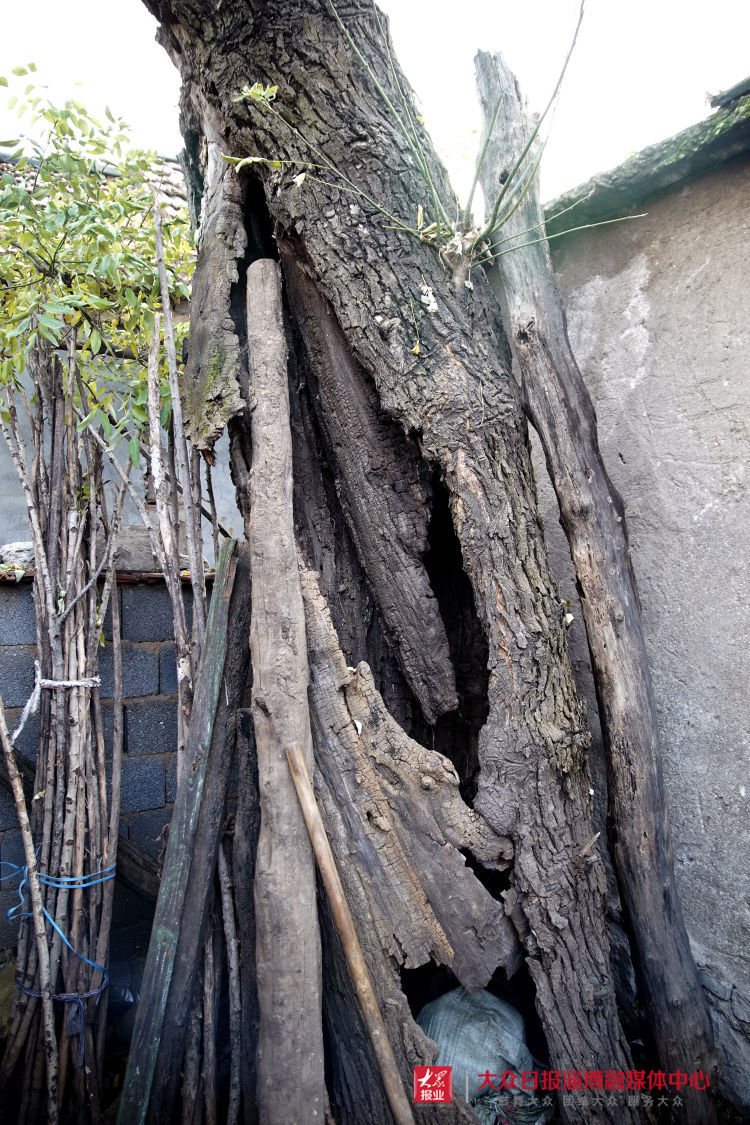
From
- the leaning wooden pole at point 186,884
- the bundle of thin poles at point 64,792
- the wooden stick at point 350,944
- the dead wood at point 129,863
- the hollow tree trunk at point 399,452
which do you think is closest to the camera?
the wooden stick at point 350,944

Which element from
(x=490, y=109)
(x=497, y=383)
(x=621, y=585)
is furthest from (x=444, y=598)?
(x=490, y=109)

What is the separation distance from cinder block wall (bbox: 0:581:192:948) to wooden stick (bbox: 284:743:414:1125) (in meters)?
1.27

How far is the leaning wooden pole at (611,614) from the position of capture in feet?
6.07

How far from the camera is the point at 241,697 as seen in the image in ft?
6.72

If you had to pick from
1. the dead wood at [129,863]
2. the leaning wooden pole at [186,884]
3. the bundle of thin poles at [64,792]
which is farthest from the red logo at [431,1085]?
the dead wood at [129,863]

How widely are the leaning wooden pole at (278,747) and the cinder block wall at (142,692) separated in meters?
1.15

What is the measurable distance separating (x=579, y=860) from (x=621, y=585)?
822 mm

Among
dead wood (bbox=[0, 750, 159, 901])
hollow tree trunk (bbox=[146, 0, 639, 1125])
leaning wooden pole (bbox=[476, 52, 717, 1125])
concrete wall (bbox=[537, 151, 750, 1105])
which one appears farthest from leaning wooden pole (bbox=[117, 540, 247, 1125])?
concrete wall (bbox=[537, 151, 750, 1105])

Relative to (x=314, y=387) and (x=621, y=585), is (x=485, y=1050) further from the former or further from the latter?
(x=314, y=387)

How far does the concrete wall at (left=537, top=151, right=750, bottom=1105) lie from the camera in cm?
198

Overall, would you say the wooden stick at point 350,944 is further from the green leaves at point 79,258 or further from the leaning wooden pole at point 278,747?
the green leaves at point 79,258

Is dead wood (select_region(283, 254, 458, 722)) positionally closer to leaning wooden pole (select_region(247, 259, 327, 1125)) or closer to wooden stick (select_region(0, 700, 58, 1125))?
leaning wooden pole (select_region(247, 259, 327, 1125))

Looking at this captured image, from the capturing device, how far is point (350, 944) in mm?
Answer: 1616

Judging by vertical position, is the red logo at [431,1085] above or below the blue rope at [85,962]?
below
